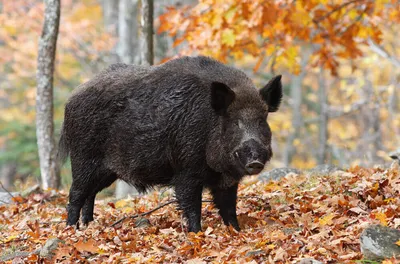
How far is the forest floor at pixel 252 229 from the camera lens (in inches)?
206

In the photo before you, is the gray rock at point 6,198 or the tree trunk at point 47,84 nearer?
the gray rock at point 6,198

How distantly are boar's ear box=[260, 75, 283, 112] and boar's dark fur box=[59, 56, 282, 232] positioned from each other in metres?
0.01

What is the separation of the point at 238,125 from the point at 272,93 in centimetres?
68

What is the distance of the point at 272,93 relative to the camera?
21.8 ft

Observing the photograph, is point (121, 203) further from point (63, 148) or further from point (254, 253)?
point (254, 253)

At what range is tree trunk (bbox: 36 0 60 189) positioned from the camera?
10586 millimetres

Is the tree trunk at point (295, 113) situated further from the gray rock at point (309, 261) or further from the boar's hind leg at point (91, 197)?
the gray rock at point (309, 261)

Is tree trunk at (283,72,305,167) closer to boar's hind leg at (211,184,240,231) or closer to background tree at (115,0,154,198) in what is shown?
background tree at (115,0,154,198)

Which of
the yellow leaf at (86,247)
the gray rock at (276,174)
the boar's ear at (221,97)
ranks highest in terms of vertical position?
the boar's ear at (221,97)

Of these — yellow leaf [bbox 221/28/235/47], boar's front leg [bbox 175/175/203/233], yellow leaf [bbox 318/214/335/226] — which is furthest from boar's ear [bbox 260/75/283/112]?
yellow leaf [bbox 221/28/235/47]

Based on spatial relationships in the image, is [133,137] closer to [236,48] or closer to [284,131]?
[236,48]

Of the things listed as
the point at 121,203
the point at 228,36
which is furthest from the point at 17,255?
the point at 228,36

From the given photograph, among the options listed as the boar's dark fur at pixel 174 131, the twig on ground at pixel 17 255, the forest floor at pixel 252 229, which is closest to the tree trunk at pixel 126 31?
the forest floor at pixel 252 229

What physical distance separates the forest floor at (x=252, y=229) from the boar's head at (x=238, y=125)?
75cm
